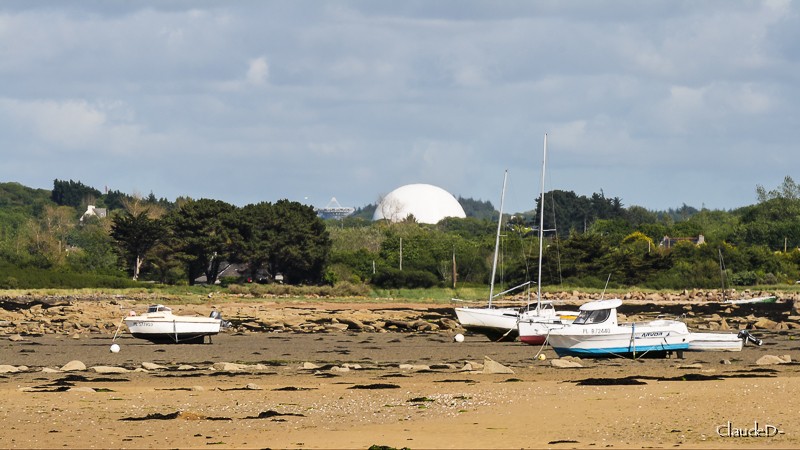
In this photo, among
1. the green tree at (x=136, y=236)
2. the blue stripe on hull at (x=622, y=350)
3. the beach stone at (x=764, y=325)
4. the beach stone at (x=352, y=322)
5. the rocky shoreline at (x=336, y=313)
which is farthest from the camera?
the green tree at (x=136, y=236)

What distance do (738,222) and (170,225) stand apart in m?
72.2

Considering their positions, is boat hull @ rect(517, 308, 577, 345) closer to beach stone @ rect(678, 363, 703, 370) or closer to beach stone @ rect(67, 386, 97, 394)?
beach stone @ rect(678, 363, 703, 370)

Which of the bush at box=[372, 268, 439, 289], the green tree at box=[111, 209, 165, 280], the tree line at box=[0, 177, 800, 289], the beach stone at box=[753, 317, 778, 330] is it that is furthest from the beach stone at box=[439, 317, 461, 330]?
the green tree at box=[111, 209, 165, 280]

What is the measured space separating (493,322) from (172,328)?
11901mm

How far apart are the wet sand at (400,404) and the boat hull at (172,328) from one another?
6389 mm

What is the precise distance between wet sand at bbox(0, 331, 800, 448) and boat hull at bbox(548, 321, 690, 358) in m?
0.48

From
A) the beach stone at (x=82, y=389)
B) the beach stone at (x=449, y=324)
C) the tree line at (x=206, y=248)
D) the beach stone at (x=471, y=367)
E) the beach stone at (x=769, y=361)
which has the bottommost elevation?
the beach stone at (x=82, y=389)

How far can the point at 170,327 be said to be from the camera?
138 feet

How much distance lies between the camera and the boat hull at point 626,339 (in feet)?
111

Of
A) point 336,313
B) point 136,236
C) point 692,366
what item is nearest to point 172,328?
point 692,366

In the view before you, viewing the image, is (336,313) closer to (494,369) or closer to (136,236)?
(494,369)

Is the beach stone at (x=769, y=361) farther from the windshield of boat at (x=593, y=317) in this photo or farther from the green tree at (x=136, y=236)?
the green tree at (x=136, y=236)

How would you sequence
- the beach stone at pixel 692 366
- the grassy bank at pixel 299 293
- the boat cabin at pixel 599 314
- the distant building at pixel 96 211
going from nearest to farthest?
1. the beach stone at pixel 692 366
2. the boat cabin at pixel 599 314
3. the grassy bank at pixel 299 293
4. the distant building at pixel 96 211

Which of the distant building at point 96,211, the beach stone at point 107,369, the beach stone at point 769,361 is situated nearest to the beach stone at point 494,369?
the beach stone at point 769,361
